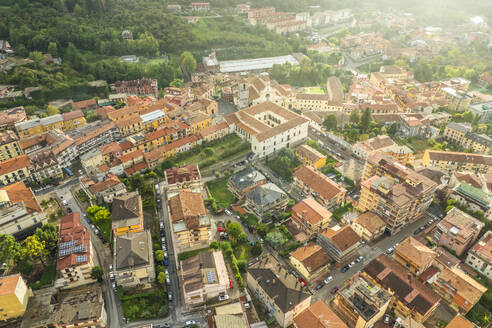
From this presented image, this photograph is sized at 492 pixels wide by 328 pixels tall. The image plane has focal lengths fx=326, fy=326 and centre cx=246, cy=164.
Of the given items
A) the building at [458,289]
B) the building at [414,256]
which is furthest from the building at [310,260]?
the building at [458,289]

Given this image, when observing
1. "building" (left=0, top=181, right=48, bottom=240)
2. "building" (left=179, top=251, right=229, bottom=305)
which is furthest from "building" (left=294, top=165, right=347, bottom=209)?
"building" (left=0, top=181, right=48, bottom=240)

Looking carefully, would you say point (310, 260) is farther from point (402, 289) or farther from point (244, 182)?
point (244, 182)

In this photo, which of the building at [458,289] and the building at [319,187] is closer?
the building at [458,289]

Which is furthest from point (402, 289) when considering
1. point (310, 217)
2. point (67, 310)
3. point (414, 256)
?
point (67, 310)

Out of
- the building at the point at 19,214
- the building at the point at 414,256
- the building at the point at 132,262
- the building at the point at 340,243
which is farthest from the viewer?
the building at the point at 340,243

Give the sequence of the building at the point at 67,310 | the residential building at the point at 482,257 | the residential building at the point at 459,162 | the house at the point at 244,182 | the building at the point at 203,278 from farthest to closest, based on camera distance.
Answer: the residential building at the point at 459,162 < the house at the point at 244,182 < the residential building at the point at 482,257 < the building at the point at 203,278 < the building at the point at 67,310

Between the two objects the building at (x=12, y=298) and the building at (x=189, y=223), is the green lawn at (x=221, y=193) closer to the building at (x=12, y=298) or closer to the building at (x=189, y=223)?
the building at (x=189, y=223)

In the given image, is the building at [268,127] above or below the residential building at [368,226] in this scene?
above
